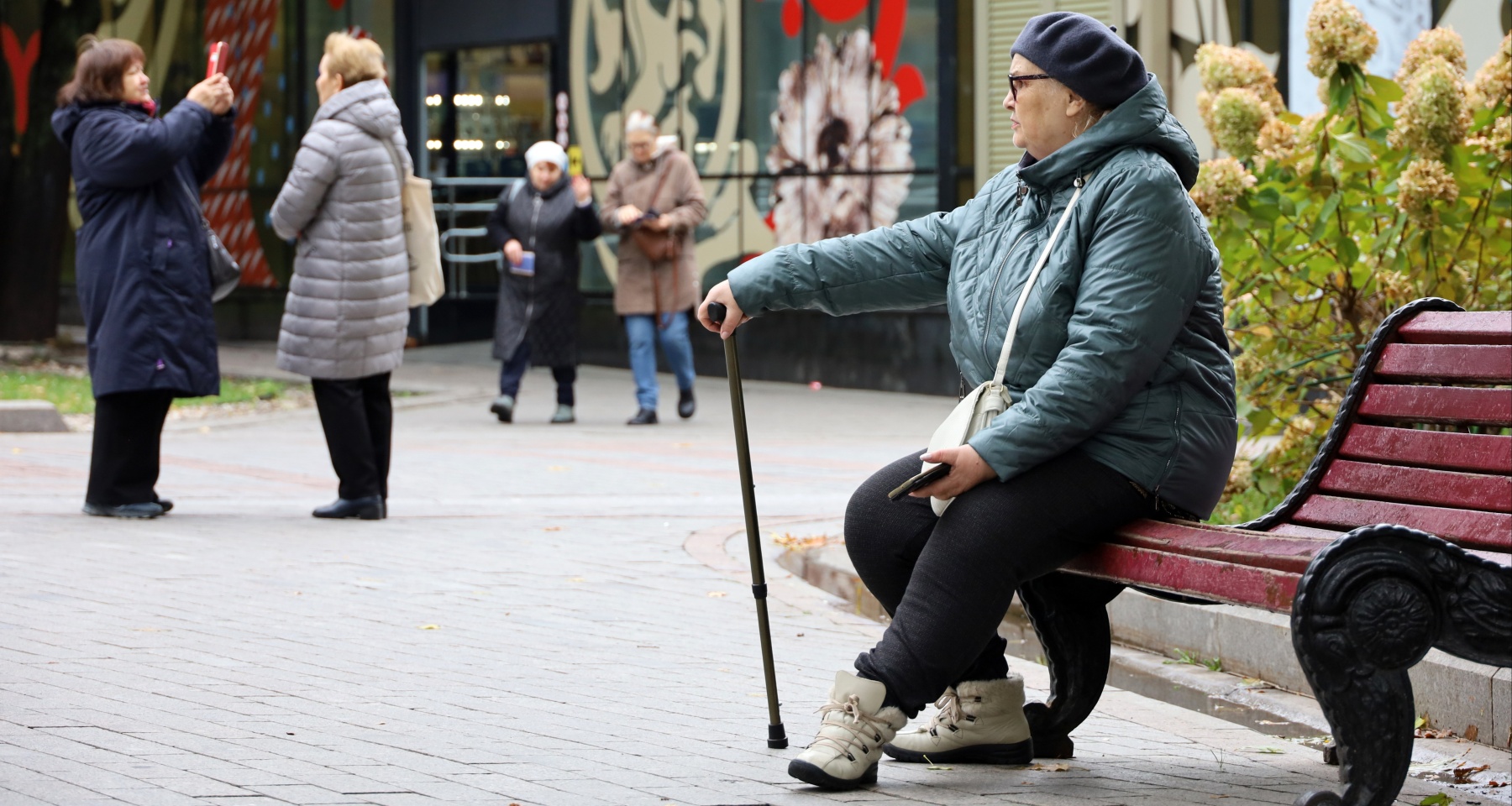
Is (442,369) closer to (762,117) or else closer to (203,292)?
(762,117)

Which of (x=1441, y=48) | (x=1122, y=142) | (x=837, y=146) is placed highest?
(x=1441, y=48)

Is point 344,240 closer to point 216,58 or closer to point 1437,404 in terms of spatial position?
point 216,58

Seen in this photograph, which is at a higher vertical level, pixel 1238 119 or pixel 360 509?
pixel 1238 119

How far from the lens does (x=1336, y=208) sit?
5.98m

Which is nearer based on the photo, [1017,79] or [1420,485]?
[1420,485]

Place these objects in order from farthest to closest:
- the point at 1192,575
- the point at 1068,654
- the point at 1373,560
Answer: the point at 1068,654
the point at 1192,575
the point at 1373,560

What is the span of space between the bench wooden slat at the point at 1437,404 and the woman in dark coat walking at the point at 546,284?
888cm

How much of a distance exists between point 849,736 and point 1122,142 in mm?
1295

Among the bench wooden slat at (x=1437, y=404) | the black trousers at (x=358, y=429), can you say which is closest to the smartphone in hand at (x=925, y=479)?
the bench wooden slat at (x=1437, y=404)

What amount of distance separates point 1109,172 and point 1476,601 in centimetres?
112

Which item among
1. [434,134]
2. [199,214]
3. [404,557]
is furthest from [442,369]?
[404,557]

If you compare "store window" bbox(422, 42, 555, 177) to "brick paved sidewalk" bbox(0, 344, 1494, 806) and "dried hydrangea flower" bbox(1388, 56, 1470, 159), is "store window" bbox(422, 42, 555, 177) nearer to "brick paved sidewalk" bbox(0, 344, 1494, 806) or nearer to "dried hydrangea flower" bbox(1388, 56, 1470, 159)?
"brick paved sidewalk" bbox(0, 344, 1494, 806)

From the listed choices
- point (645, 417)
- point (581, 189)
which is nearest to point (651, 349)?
point (645, 417)

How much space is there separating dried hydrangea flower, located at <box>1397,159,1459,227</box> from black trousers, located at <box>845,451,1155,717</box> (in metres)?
2.18
